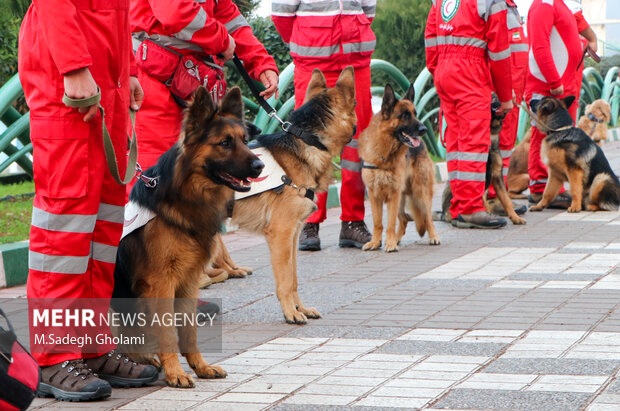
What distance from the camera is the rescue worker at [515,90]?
31.6ft

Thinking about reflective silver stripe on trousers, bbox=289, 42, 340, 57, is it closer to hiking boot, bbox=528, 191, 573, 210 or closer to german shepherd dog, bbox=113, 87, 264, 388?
german shepherd dog, bbox=113, 87, 264, 388

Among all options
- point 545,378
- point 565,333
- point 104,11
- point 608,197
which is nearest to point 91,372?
point 104,11

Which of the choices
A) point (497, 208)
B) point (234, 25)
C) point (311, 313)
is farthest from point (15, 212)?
point (497, 208)

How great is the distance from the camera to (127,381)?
156 inches

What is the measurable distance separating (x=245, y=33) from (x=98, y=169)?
2.05 m

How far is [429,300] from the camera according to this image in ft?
18.8

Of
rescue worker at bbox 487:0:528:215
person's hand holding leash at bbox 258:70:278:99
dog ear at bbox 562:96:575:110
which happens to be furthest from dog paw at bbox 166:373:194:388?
dog ear at bbox 562:96:575:110

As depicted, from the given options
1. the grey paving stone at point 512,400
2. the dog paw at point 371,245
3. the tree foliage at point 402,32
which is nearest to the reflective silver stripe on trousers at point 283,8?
the dog paw at point 371,245

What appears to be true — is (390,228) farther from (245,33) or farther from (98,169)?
(98,169)

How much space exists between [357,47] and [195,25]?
9.38ft

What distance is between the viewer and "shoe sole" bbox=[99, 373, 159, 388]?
3969 mm

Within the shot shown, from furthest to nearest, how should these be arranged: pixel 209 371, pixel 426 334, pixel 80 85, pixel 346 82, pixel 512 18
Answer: pixel 512 18, pixel 346 82, pixel 426 334, pixel 209 371, pixel 80 85

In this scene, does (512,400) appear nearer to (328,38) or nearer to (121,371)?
(121,371)

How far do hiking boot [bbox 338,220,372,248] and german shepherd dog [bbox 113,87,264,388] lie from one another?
13.1 ft
